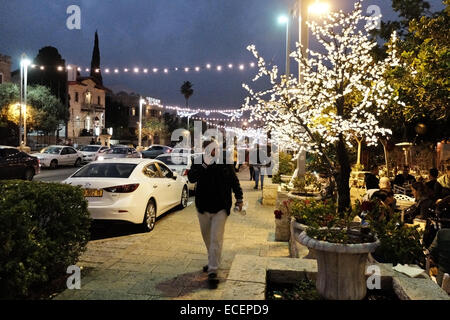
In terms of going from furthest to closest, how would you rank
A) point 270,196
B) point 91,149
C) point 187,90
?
point 187,90 → point 91,149 → point 270,196

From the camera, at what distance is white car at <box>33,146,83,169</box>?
2522 cm

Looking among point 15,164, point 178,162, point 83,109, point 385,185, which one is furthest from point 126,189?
point 83,109

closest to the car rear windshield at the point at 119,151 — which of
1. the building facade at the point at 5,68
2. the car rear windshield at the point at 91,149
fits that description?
the car rear windshield at the point at 91,149

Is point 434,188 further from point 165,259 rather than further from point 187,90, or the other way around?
point 187,90

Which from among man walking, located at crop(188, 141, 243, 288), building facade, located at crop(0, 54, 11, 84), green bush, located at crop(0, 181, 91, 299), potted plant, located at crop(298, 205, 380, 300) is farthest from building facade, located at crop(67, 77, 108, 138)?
potted plant, located at crop(298, 205, 380, 300)

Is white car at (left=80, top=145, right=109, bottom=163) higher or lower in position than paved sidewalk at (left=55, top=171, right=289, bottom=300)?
higher

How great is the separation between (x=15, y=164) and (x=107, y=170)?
A: 10.0 meters

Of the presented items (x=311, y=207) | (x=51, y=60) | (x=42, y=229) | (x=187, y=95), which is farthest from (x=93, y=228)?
(x=187, y=95)

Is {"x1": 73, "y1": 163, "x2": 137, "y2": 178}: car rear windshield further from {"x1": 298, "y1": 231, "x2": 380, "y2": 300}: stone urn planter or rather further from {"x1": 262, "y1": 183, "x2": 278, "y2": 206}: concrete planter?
{"x1": 298, "y1": 231, "x2": 380, "y2": 300}: stone urn planter

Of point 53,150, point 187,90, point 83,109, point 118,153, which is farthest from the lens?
point 187,90

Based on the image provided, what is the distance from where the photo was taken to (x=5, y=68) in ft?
142

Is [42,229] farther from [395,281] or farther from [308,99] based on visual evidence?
[308,99]

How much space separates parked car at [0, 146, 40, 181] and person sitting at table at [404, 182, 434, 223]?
578 inches
